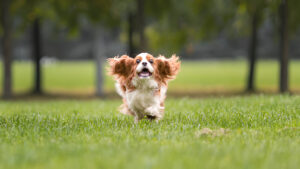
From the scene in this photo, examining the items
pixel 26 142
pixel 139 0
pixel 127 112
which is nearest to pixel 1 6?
pixel 139 0

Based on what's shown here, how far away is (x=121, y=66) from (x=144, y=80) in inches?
21.9

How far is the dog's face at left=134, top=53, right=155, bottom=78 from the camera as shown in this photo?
562 centimetres

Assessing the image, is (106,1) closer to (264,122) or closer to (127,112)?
(127,112)

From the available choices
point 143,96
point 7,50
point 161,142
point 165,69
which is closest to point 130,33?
point 7,50

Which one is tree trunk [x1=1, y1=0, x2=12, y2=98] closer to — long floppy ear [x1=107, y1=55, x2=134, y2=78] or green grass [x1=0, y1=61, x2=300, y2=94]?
green grass [x1=0, y1=61, x2=300, y2=94]

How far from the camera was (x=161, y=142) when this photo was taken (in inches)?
177

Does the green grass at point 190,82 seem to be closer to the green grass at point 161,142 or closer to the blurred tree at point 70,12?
the blurred tree at point 70,12

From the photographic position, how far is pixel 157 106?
20.1 ft

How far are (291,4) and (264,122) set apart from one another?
10.2m

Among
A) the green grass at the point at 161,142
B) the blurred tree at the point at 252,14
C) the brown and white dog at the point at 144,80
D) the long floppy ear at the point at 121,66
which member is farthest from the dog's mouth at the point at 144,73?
the blurred tree at the point at 252,14

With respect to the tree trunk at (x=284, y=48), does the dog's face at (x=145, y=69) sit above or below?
below

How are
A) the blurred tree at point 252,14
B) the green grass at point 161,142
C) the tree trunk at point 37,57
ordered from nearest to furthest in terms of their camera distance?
1. the green grass at point 161,142
2. the blurred tree at point 252,14
3. the tree trunk at point 37,57

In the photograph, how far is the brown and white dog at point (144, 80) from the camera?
5.82m

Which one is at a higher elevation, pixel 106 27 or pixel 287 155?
pixel 106 27
